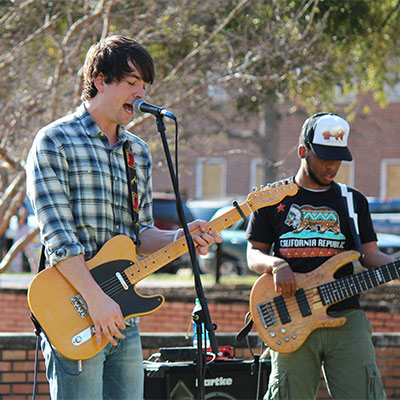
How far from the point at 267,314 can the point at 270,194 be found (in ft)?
2.51

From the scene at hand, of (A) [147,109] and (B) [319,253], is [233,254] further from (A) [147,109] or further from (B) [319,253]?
(A) [147,109]

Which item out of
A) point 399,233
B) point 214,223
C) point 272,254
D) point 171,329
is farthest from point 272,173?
point 399,233

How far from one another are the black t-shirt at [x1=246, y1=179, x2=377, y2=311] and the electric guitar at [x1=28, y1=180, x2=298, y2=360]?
970 millimetres

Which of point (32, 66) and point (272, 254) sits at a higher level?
point (32, 66)

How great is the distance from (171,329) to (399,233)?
660 cm

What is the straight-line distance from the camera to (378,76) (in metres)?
10.1

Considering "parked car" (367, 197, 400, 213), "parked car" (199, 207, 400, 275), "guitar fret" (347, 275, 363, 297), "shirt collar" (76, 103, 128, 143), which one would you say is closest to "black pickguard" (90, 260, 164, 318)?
"shirt collar" (76, 103, 128, 143)

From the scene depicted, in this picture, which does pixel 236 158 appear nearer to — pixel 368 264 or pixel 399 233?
pixel 399 233

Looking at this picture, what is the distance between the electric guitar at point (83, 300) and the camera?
3074mm

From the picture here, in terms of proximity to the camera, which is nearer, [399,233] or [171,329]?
[171,329]

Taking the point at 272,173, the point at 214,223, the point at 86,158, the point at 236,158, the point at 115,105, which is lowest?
the point at 236,158

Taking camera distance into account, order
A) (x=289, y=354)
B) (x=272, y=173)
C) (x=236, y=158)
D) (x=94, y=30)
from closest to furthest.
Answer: (x=289, y=354), (x=94, y=30), (x=272, y=173), (x=236, y=158)

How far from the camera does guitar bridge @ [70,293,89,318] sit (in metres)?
3.11

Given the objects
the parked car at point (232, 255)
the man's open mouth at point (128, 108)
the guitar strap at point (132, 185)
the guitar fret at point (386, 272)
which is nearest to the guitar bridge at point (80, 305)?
the guitar strap at point (132, 185)
